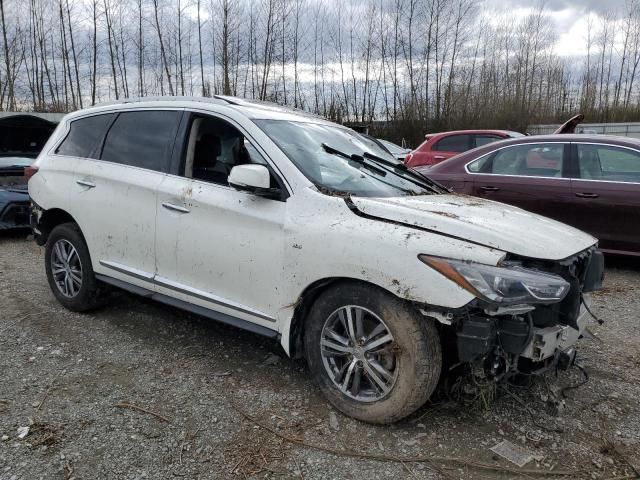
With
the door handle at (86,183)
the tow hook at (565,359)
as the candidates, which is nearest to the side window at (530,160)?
the tow hook at (565,359)

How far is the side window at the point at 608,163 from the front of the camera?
585cm

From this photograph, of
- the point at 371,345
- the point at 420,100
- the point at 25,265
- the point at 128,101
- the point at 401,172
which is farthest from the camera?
the point at 420,100

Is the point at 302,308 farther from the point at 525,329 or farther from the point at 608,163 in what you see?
the point at 608,163

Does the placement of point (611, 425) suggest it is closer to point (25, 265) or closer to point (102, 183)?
point (102, 183)

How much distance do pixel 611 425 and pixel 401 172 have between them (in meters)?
2.07

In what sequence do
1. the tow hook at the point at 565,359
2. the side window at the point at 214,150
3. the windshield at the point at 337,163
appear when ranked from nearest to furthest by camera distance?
the tow hook at the point at 565,359
the windshield at the point at 337,163
the side window at the point at 214,150

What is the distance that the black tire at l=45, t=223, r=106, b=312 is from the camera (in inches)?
174

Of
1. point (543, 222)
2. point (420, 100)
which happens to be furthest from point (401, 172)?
point (420, 100)

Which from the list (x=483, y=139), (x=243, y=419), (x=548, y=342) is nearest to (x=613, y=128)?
(x=483, y=139)

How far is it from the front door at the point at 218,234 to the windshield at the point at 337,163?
0.79ft

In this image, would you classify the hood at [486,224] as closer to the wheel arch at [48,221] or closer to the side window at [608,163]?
the wheel arch at [48,221]

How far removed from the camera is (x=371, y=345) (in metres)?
2.87

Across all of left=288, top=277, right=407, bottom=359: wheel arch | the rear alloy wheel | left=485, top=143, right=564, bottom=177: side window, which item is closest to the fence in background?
left=485, top=143, right=564, bottom=177: side window

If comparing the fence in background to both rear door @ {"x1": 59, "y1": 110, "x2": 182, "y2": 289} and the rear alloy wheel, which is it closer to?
rear door @ {"x1": 59, "y1": 110, "x2": 182, "y2": 289}
